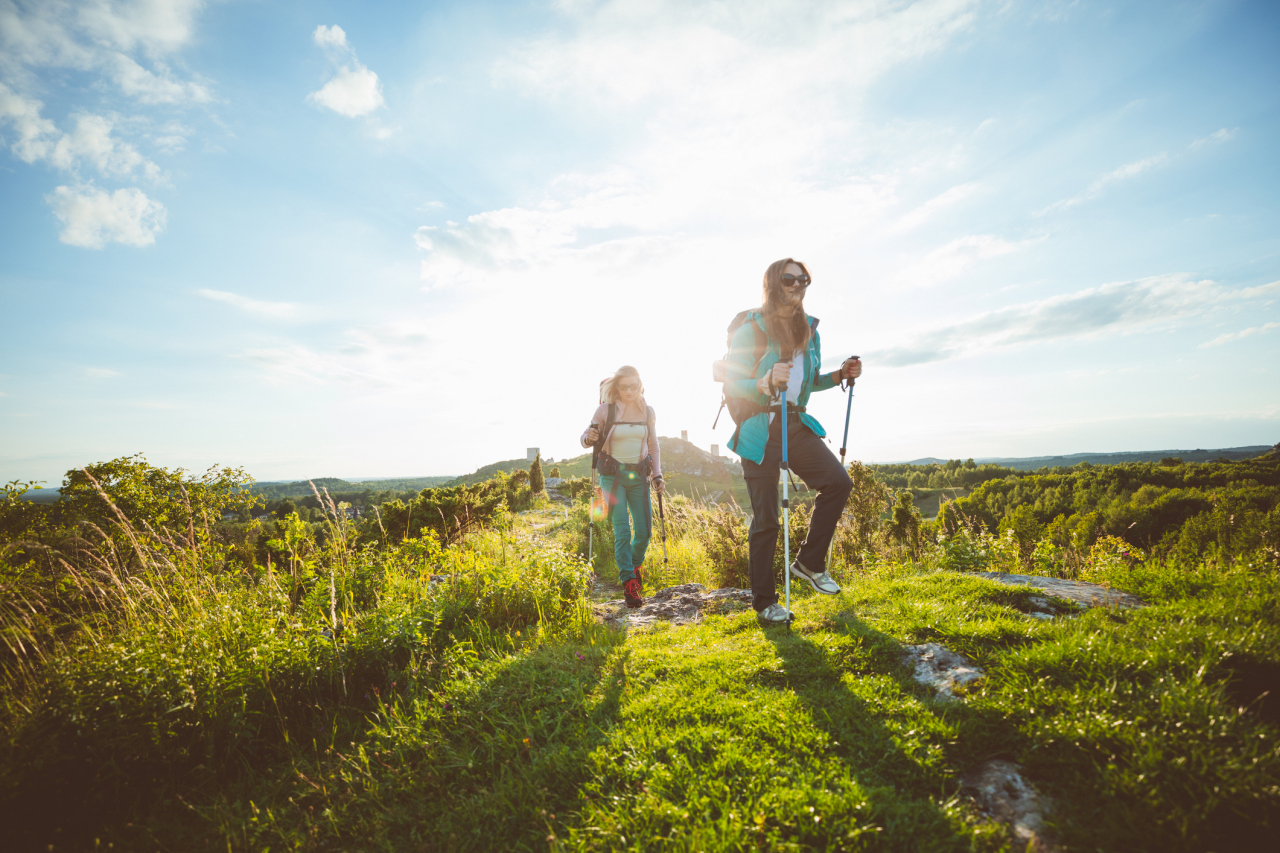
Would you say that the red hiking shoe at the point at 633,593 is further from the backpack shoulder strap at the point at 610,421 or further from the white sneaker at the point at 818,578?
the white sneaker at the point at 818,578

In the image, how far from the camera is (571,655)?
12.3 ft

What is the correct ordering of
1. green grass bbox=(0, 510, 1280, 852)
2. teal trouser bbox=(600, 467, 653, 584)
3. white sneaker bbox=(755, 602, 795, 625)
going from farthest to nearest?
teal trouser bbox=(600, 467, 653, 584) → white sneaker bbox=(755, 602, 795, 625) → green grass bbox=(0, 510, 1280, 852)

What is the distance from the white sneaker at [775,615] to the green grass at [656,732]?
175 mm

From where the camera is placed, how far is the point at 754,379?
14.0ft

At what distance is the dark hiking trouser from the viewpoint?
4031mm

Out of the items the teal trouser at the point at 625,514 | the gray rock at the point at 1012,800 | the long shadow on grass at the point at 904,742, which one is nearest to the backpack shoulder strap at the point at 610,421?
the teal trouser at the point at 625,514

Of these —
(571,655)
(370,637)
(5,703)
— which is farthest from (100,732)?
(571,655)

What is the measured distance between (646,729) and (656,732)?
57mm

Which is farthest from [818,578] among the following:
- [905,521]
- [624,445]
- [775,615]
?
[905,521]

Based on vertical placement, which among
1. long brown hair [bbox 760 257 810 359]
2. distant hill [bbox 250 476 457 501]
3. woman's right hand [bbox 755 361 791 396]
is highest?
long brown hair [bbox 760 257 810 359]

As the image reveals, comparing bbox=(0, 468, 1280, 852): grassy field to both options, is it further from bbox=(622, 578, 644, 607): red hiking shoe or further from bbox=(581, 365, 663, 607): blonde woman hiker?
bbox=(581, 365, 663, 607): blonde woman hiker

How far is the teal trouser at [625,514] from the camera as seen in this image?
18.6 ft

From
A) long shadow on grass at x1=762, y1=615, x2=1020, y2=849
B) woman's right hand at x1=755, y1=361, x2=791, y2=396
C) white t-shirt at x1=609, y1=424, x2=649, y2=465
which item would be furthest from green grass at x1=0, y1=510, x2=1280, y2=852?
white t-shirt at x1=609, y1=424, x2=649, y2=465

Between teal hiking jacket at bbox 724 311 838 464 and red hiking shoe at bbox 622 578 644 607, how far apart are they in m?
2.20
